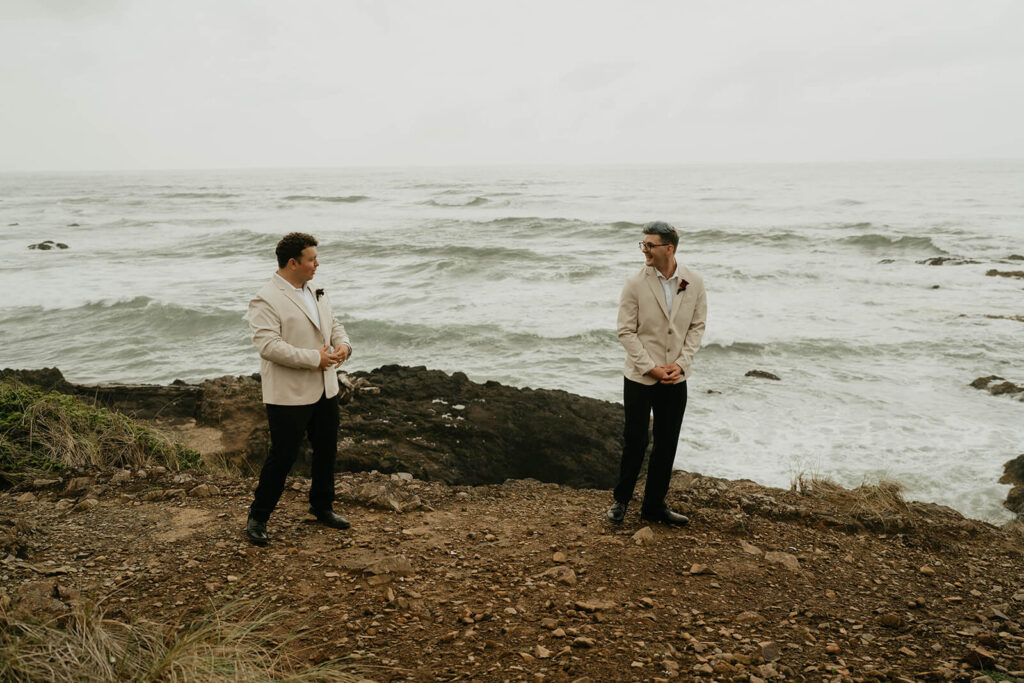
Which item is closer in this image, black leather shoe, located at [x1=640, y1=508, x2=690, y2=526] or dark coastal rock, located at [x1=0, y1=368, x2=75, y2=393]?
black leather shoe, located at [x1=640, y1=508, x2=690, y2=526]

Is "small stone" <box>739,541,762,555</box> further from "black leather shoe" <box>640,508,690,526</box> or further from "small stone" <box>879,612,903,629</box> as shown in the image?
"small stone" <box>879,612,903,629</box>

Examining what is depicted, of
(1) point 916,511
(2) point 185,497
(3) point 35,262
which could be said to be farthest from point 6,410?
(3) point 35,262

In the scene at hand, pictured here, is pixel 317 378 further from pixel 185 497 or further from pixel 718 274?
pixel 718 274

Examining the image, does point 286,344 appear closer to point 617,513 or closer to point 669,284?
point 669,284

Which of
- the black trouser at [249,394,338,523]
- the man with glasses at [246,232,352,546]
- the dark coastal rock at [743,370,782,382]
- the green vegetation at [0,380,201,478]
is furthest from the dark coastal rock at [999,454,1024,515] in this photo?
the green vegetation at [0,380,201,478]

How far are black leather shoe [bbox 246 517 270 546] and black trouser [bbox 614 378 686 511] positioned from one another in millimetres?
2354

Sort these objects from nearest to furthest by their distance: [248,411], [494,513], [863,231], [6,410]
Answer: [494,513], [6,410], [248,411], [863,231]

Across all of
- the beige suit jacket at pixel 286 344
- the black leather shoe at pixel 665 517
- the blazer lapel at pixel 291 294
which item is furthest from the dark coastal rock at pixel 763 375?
the blazer lapel at pixel 291 294

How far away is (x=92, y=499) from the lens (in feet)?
16.1

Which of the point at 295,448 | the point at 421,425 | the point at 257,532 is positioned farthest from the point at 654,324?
the point at 421,425

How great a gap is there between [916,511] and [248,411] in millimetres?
6537

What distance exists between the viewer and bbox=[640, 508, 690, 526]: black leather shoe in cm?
474

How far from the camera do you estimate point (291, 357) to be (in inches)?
153

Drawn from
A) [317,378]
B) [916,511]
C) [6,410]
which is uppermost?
[317,378]
